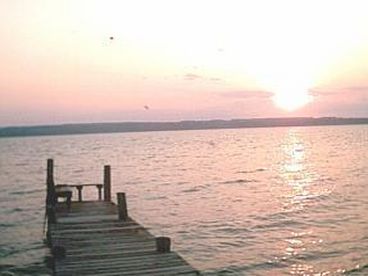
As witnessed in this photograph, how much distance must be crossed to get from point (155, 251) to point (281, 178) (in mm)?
43821

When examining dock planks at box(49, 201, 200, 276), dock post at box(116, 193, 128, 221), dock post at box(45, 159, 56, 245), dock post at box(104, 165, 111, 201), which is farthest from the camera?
dock post at box(104, 165, 111, 201)

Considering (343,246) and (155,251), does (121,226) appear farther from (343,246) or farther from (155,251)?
(343,246)

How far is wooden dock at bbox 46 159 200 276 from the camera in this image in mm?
14984

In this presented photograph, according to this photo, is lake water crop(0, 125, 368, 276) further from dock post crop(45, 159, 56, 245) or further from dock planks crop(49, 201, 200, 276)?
dock planks crop(49, 201, 200, 276)

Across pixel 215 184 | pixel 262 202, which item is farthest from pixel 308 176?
pixel 262 202

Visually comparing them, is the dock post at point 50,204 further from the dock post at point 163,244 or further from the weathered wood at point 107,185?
the dock post at point 163,244

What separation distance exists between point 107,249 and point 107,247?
0.93 feet

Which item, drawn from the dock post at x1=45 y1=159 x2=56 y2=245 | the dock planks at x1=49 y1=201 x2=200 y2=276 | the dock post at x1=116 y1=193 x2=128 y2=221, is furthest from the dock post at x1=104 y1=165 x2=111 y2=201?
the dock post at x1=116 y1=193 x2=128 y2=221

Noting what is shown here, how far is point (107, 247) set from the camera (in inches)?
690

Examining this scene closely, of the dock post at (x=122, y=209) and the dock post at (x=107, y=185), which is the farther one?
the dock post at (x=107, y=185)

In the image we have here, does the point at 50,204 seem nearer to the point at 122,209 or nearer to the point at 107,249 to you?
the point at 122,209

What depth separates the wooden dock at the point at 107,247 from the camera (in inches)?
590

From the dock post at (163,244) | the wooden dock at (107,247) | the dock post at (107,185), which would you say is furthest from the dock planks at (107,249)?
the dock post at (107,185)

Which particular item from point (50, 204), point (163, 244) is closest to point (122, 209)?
point (50, 204)
